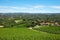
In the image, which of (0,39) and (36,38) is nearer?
(0,39)

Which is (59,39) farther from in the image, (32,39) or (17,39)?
(17,39)

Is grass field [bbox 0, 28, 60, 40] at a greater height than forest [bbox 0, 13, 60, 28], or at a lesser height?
greater

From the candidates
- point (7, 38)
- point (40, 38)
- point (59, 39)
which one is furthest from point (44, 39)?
point (7, 38)

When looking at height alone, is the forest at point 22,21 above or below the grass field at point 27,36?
below

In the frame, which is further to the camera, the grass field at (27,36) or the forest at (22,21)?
the forest at (22,21)

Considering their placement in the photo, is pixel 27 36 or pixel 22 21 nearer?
pixel 27 36

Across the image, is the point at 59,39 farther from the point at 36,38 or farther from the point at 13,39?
the point at 13,39

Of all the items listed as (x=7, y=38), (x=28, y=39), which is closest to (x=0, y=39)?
(x=7, y=38)

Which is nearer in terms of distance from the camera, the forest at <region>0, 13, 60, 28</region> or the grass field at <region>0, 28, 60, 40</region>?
the grass field at <region>0, 28, 60, 40</region>

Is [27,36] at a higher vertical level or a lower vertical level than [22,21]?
higher
